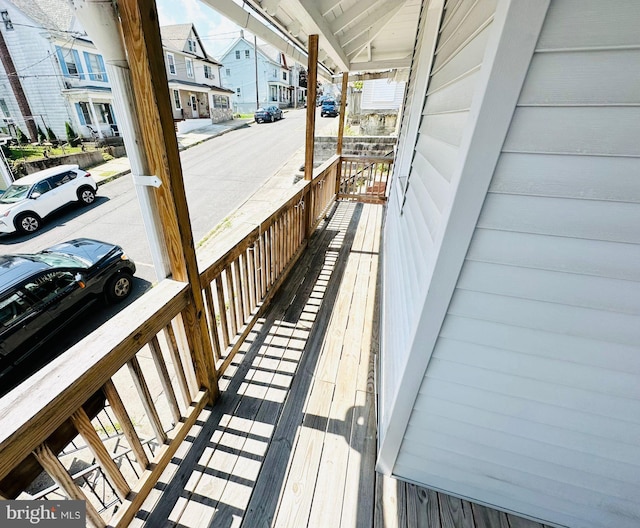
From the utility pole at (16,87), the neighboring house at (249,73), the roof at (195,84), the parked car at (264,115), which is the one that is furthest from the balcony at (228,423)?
the neighboring house at (249,73)


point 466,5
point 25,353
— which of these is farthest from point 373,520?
point 25,353

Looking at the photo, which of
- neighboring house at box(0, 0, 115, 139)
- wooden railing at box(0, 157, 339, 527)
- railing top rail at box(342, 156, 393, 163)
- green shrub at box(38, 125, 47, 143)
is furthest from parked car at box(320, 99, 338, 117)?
wooden railing at box(0, 157, 339, 527)

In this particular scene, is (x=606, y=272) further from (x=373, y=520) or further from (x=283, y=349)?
(x=283, y=349)

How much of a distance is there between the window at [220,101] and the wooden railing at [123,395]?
820 inches

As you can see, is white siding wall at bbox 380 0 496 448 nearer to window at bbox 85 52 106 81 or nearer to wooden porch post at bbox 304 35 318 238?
wooden porch post at bbox 304 35 318 238

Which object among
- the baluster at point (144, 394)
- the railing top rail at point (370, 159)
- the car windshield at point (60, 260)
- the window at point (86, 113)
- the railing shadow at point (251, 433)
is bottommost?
the railing shadow at point (251, 433)

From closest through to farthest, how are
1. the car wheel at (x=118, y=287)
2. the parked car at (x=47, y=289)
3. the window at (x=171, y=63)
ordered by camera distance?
the parked car at (x=47, y=289), the car wheel at (x=118, y=287), the window at (x=171, y=63)

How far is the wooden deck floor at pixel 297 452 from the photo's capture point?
4.19 feet

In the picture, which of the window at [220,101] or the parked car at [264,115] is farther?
the window at [220,101]

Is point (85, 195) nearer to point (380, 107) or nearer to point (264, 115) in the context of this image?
point (380, 107)

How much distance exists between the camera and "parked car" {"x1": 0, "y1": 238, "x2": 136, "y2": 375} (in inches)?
99.3

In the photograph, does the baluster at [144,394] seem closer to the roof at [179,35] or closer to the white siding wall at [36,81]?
the white siding wall at [36,81]

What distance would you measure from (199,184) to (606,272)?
29.2ft

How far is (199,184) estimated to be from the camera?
26.6ft
